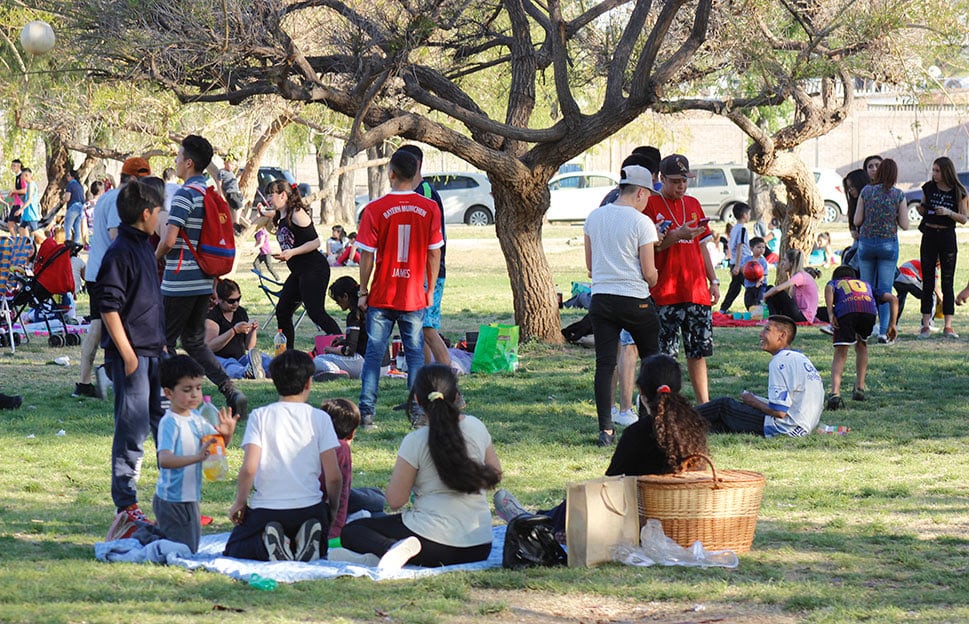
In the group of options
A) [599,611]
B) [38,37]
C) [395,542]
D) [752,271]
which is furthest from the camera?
[752,271]

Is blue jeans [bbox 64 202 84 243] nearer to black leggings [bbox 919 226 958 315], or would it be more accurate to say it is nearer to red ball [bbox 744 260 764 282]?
red ball [bbox 744 260 764 282]

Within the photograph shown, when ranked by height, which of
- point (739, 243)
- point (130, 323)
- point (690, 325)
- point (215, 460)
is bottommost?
point (215, 460)

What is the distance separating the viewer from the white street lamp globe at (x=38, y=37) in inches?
420

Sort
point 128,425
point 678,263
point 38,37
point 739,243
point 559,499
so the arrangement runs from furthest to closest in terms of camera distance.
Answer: point 739,243 → point 38,37 → point 678,263 → point 559,499 → point 128,425

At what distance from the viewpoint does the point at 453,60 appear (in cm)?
1272

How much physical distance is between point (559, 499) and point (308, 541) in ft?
5.40

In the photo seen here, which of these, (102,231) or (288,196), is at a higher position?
(288,196)

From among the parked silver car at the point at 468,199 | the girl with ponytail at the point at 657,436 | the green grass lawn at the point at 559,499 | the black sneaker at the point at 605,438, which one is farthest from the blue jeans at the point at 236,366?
the parked silver car at the point at 468,199

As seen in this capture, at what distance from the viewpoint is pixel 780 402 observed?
7.80 meters

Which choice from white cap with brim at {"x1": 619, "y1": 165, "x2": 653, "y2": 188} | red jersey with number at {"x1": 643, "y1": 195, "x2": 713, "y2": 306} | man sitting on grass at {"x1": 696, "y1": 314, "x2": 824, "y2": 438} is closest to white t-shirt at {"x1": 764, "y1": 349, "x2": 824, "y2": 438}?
man sitting on grass at {"x1": 696, "y1": 314, "x2": 824, "y2": 438}

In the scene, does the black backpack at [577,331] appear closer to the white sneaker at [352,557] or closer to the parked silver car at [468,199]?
the white sneaker at [352,557]

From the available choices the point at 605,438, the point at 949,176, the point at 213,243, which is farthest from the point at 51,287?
the point at 949,176

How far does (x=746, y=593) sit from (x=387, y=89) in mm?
7168

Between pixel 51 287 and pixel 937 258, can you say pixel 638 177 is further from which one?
pixel 51 287
